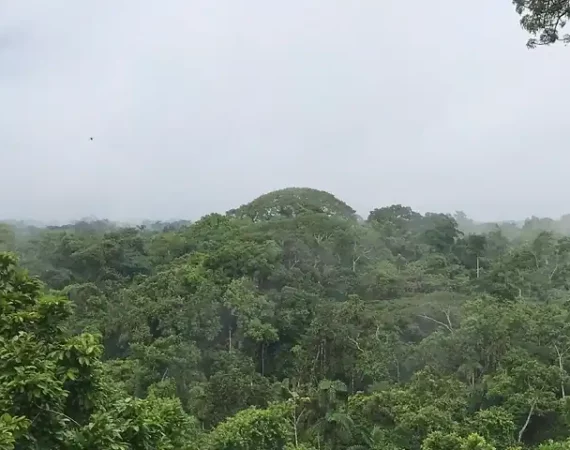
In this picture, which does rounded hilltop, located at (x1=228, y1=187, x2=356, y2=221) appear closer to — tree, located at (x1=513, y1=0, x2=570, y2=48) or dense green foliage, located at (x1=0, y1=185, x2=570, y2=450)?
dense green foliage, located at (x1=0, y1=185, x2=570, y2=450)

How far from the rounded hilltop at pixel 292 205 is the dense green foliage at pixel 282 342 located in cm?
561

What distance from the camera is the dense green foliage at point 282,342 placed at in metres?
5.13

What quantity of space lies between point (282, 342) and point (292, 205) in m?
17.3

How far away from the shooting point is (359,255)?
33781mm

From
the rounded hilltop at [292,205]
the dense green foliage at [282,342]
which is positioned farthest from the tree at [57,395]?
the rounded hilltop at [292,205]

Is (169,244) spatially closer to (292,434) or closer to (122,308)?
(122,308)

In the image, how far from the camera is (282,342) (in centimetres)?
2480

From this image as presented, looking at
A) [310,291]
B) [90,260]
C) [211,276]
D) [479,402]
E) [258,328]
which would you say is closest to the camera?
[479,402]

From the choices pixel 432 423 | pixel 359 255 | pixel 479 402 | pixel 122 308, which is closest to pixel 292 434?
pixel 432 423

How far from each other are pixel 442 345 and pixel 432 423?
5064 millimetres

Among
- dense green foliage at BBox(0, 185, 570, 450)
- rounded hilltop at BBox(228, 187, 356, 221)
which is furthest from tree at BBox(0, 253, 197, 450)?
rounded hilltop at BBox(228, 187, 356, 221)

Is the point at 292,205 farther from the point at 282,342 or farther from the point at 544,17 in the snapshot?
the point at 544,17

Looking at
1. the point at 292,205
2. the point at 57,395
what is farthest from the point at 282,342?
the point at 57,395

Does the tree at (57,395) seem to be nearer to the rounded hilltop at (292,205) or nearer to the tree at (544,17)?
the tree at (544,17)
